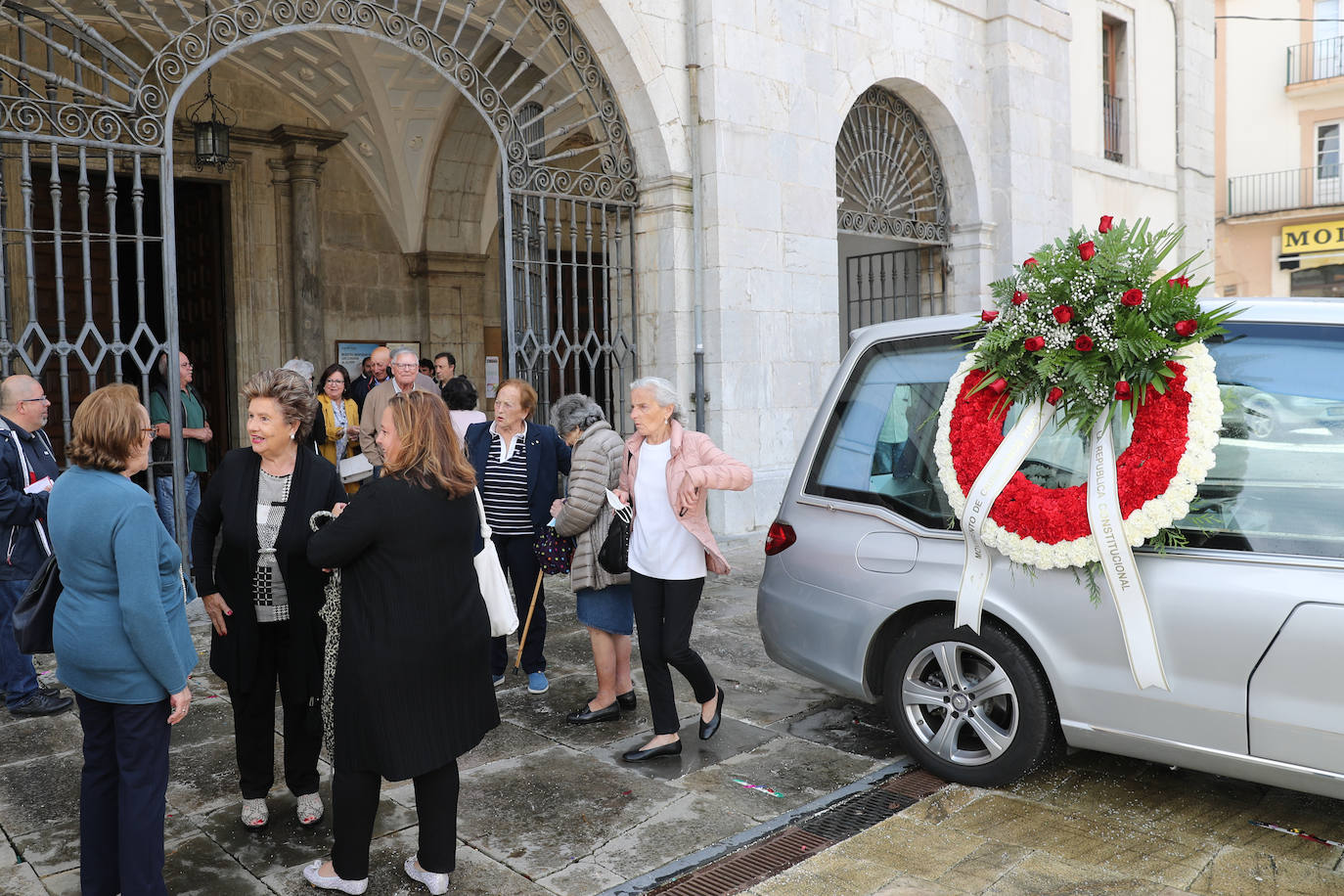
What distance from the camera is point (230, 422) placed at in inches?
482

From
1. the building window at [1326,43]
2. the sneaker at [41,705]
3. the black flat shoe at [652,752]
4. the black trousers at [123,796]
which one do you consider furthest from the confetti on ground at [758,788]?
the building window at [1326,43]

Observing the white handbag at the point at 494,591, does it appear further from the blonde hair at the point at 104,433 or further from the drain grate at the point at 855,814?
the drain grate at the point at 855,814

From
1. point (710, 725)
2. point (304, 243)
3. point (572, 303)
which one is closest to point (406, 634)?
point (710, 725)

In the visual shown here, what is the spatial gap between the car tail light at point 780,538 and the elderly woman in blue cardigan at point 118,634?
7.81 ft

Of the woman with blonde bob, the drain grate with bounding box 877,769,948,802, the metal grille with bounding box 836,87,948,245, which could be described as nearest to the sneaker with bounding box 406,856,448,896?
the woman with blonde bob

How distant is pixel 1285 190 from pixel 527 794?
29.7 meters

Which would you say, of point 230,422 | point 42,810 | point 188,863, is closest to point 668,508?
point 188,863

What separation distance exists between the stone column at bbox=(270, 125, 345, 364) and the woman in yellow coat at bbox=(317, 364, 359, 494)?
3601 millimetres

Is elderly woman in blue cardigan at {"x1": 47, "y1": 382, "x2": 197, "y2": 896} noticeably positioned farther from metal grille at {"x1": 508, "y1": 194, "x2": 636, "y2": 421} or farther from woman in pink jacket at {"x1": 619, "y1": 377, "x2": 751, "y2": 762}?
metal grille at {"x1": 508, "y1": 194, "x2": 636, "y2": 421}

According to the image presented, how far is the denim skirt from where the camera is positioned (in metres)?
4.80

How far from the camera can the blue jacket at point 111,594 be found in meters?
2.85

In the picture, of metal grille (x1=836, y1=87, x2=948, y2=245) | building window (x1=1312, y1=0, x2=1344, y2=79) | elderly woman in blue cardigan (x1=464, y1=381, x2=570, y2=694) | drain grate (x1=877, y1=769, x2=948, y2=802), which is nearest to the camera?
drain grate (x1=877, y1=769, x2=948, y2=802)

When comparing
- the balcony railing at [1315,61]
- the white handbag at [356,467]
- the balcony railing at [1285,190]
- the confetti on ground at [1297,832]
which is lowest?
the confetti on ground at [1297,832]

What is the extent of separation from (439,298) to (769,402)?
5465 millimetres
